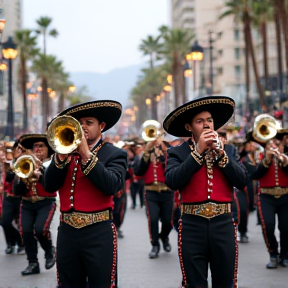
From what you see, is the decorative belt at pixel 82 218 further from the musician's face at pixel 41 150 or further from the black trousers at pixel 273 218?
the black trousers at pixel 273 218

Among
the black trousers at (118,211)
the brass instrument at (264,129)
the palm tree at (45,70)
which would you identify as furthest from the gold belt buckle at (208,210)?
the palm tree at (45,70)

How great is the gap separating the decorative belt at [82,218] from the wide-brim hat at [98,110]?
83cm

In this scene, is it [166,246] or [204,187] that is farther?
A: [166,246]

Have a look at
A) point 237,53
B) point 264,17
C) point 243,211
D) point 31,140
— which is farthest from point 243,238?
point 237,53

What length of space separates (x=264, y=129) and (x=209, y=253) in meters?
4.78

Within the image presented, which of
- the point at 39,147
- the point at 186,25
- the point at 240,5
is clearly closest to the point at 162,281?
the point at 39,147

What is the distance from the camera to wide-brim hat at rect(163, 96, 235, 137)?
6121 mm

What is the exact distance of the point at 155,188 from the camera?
12.4m

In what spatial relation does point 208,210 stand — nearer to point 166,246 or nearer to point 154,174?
point 154,174

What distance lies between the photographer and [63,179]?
5977mm

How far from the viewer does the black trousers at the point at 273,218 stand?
34.8 ft

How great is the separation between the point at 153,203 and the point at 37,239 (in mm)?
2595

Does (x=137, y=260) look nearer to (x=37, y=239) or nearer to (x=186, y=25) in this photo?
(x=37, y=239)

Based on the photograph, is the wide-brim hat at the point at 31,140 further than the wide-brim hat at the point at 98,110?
Yes
